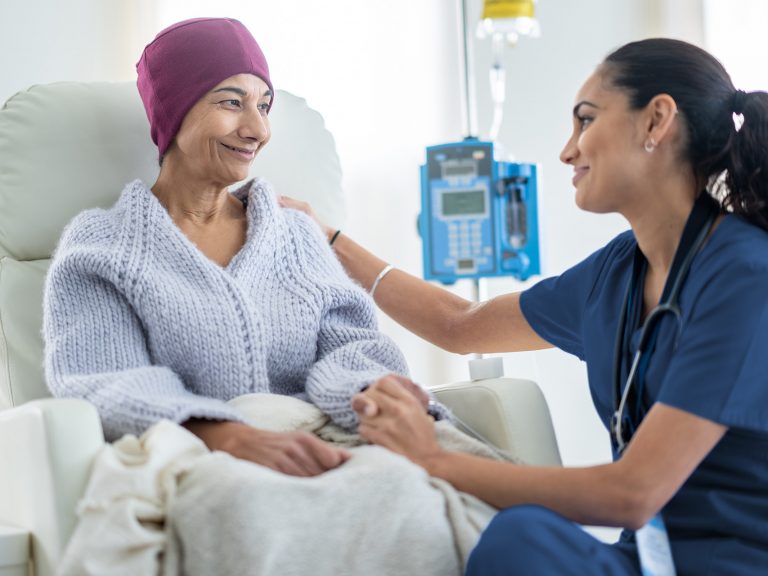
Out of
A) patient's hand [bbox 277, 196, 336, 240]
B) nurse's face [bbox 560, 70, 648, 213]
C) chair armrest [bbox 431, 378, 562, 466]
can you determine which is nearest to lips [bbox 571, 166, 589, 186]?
nurse's face [bbox 560, 70, 648, 213]

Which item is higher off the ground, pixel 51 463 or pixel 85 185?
pixel 85 185

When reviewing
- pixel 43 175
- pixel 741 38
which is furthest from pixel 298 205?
pixel 741 38

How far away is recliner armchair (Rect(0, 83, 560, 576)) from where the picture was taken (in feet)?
5.20

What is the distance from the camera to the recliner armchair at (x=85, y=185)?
5.20ft

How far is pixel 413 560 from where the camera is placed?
47.2 inches

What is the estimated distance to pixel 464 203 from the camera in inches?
102

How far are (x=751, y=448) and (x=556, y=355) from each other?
1.82 metres

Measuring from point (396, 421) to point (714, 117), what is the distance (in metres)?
0.61

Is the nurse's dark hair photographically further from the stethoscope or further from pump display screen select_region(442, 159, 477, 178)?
pump display screen select_region(442, 159, 477, 178)

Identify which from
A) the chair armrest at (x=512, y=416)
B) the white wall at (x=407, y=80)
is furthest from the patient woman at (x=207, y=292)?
the white wall at (x=407, y=80)

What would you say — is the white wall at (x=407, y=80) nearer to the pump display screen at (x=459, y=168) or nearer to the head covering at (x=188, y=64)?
the pump display screen at (x=459, y=168)

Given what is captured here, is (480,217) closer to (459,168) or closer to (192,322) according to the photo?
(459,168)

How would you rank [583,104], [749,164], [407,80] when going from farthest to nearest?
[407,80], [583,104], [749,164]

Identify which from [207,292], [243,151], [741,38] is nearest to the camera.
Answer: [207,292]
